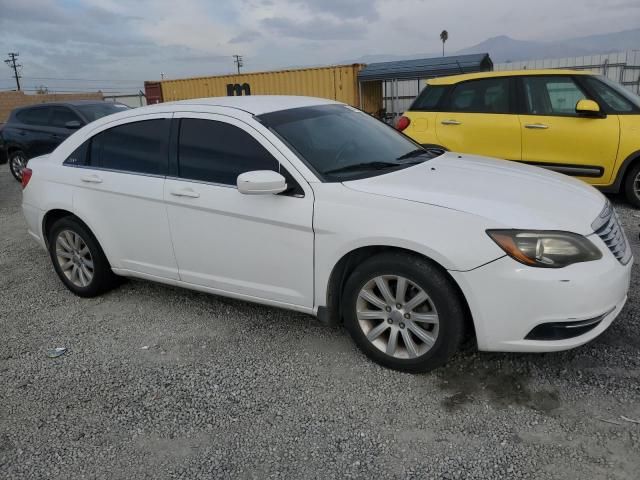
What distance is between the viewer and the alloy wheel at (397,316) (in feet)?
9.39

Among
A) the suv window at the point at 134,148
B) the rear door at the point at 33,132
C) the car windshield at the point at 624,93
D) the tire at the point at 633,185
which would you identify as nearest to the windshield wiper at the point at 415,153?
the suv window at the point at 134,148

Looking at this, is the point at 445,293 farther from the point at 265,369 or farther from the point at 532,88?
the point at 532,88

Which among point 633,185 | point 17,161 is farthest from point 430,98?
point 17,161

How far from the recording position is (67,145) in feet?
14.3

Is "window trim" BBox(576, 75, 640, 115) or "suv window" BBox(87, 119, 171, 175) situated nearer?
"suv window" BBox(87, 119, 171, 175)

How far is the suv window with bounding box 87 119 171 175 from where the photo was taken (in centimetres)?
374

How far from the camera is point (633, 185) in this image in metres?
→ 6.11

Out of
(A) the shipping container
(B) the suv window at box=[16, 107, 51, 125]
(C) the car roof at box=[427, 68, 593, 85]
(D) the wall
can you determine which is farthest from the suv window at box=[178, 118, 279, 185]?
(D) the wall

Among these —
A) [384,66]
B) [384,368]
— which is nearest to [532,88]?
[384,368]

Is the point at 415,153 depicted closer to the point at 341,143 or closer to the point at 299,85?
the point at 341,143

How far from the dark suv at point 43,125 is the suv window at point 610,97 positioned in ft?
24.7

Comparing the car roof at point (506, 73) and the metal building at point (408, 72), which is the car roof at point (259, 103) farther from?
the metal building at point (408, 72)

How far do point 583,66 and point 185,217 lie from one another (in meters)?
17.9

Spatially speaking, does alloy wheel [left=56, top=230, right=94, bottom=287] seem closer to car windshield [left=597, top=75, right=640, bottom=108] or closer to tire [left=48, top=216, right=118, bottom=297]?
tire [left=48, top=216, right=118, bottom=297]
